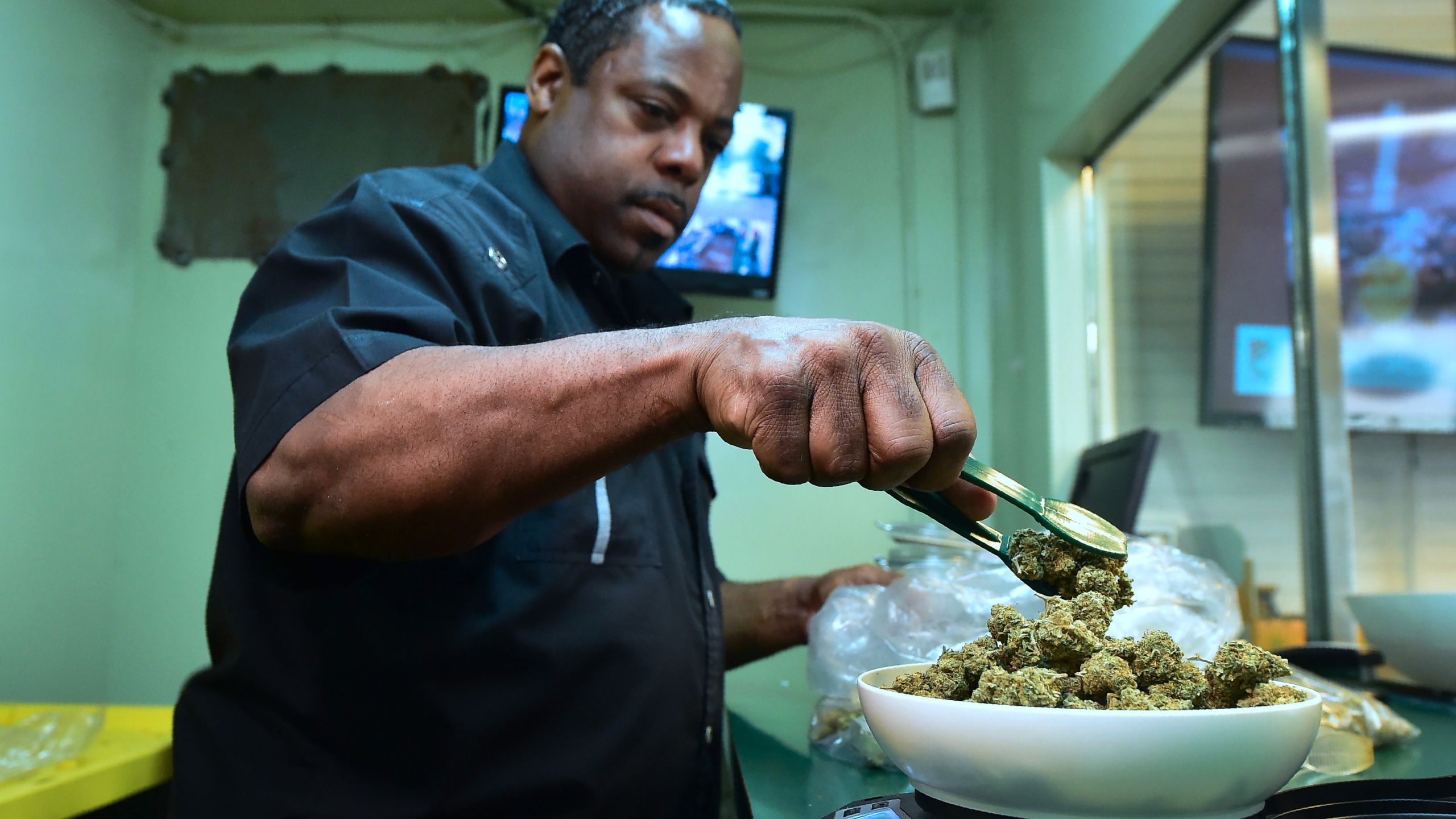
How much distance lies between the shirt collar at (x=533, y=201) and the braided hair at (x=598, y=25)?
18 centimetres

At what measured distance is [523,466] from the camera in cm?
72

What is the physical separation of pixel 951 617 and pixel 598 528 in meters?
0.39

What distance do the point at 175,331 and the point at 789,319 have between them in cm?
265

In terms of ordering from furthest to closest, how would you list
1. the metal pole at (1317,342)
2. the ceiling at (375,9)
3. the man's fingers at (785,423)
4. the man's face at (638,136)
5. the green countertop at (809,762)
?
the ceiling at (375,9) → the metal pole at (1317,342) → the man's face at (638,136) → the green countertop at (809,762) → the man's fingers at (785,423)

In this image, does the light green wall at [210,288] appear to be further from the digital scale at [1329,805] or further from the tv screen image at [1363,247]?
the digital scale at [1329,805]

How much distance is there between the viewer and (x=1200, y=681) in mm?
627

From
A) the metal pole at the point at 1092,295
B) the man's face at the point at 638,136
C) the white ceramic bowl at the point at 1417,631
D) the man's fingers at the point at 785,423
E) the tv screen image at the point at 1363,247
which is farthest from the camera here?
the metal pole at the point at 1092,295

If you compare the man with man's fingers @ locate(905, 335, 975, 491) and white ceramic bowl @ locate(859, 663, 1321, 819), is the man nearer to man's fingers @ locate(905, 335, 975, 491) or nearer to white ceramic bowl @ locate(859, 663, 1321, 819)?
man's fingers @ locate(905, 335, 975, 491)

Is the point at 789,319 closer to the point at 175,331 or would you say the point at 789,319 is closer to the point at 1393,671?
the point at 1393,671

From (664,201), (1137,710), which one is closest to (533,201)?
(664,201)

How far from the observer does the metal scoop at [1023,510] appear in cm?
71

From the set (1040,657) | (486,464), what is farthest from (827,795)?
(486,464)

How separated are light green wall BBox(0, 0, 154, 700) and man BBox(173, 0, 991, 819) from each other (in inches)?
63.2

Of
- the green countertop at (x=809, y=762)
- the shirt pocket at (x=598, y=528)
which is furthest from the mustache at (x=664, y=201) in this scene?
the green countertop at (x=809, y=762)
